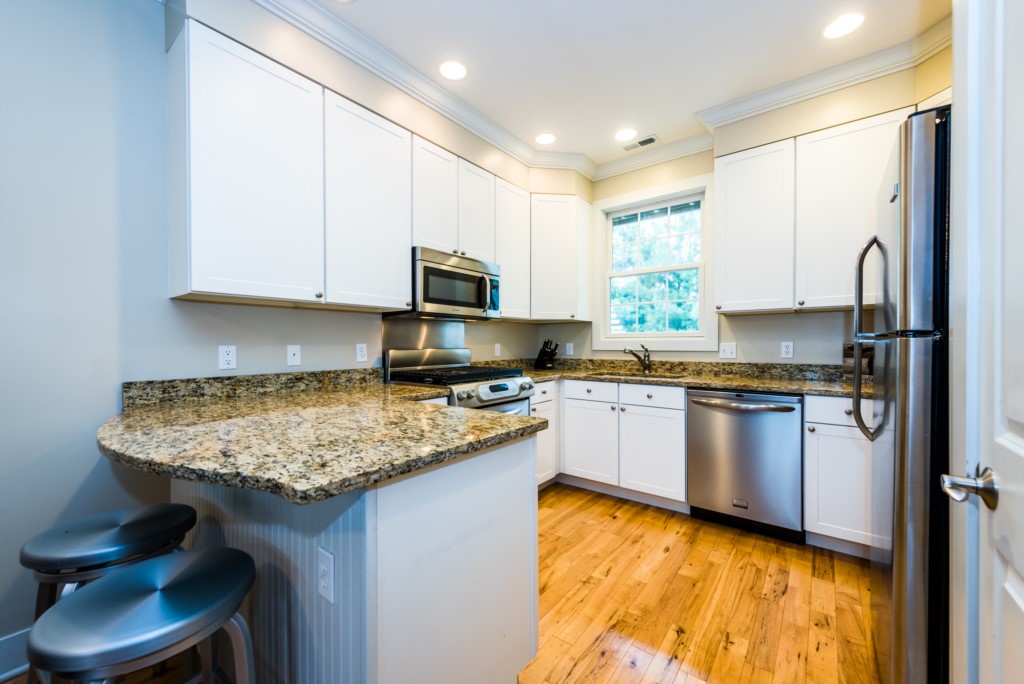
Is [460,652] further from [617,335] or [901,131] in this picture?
[617,335]

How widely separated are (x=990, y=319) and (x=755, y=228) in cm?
225

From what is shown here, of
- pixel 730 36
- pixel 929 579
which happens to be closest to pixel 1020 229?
pixel 929 579

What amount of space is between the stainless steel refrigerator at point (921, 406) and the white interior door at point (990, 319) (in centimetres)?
18

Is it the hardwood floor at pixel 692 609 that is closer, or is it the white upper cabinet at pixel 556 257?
the hardwood floor at pixel 692 609

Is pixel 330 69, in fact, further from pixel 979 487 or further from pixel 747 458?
pixel 747 458

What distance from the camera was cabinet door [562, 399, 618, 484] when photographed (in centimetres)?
289

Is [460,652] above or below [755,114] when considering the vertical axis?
below

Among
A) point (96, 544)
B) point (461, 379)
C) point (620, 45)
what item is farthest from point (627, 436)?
point (96, 544)

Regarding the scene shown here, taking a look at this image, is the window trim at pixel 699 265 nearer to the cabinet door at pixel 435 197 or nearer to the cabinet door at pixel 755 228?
the cabinet door at pixel 755 228

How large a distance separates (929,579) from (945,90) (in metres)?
2.39

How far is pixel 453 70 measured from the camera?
2305 millimetres

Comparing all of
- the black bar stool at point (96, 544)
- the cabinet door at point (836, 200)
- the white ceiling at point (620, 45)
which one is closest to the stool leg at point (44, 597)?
the black bar stool at point (96, 544)

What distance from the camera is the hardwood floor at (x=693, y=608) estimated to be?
1.42m

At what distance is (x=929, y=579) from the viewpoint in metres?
0.97
